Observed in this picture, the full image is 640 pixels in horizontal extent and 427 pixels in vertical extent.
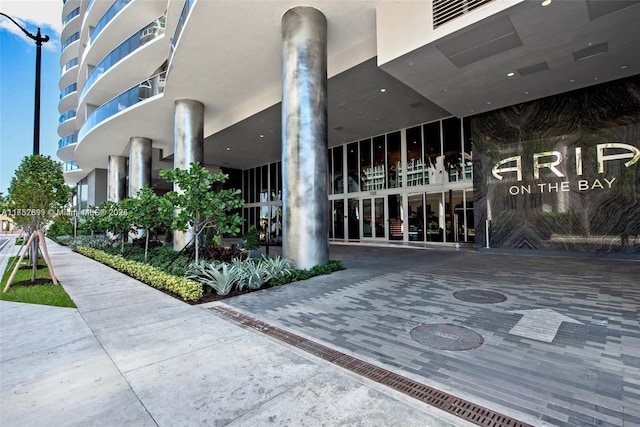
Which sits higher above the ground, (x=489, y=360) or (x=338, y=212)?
(x=338, y=212)

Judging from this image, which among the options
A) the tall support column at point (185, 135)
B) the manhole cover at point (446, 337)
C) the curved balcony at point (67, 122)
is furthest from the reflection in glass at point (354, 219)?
the curved balcony at point (67, 122)

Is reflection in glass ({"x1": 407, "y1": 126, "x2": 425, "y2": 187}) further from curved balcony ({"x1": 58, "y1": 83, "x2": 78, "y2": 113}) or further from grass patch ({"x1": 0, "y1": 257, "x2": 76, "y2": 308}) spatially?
curved balcony ({"x1": 58, "y1": 83, "x2": 78, "y2": 113})

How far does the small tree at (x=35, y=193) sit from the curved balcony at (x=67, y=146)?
28825mm

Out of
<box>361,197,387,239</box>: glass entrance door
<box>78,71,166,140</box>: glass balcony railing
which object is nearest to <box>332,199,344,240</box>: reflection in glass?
<box>361,197,387,239</box>: glass entrance door

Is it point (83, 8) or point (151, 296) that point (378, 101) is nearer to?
point (151, 296)

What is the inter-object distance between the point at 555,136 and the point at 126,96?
1935cm

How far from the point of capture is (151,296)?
6.15 metres

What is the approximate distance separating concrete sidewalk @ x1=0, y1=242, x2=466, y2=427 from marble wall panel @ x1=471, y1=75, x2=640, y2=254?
11593 millimetres

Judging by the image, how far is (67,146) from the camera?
32.0 metres

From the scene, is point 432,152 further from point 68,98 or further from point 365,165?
point 68,98

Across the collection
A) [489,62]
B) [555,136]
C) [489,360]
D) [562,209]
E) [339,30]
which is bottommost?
[489,360]

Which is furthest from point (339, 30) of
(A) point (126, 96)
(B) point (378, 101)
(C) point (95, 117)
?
(C) point (95, 117)

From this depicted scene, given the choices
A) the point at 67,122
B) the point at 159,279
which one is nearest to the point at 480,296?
the point at 159,279

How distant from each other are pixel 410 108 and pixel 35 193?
13663 mm
